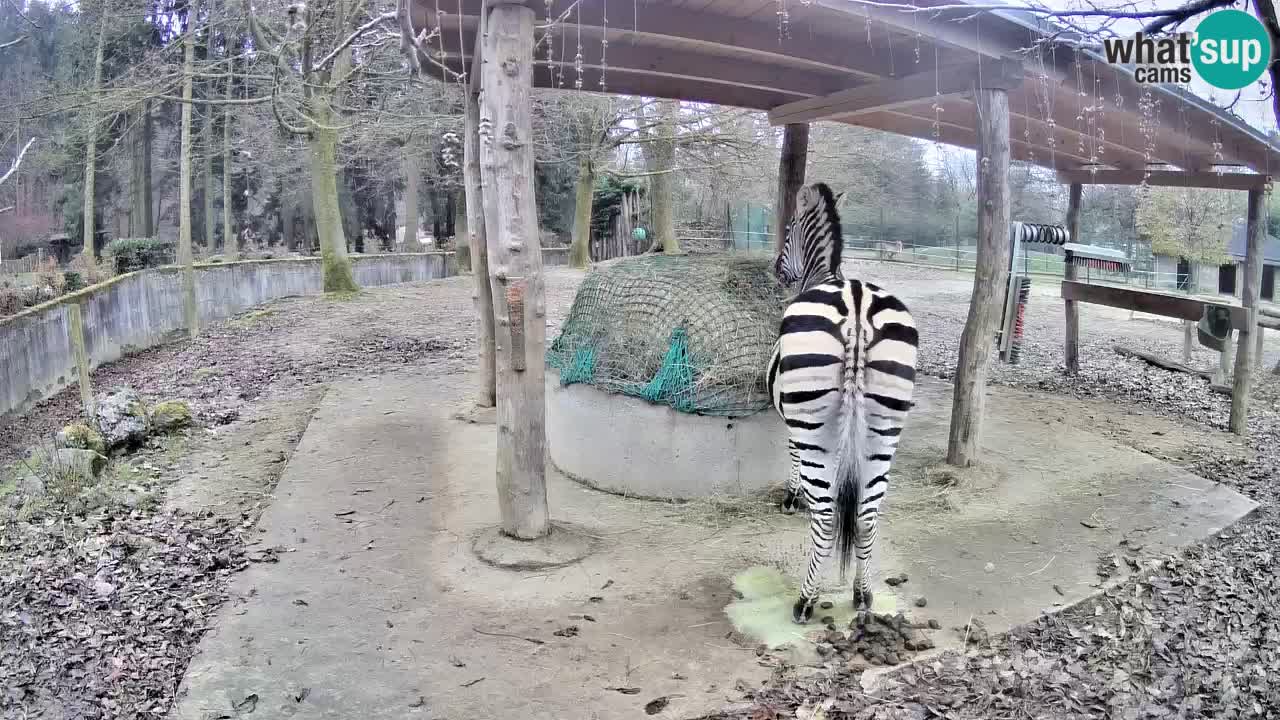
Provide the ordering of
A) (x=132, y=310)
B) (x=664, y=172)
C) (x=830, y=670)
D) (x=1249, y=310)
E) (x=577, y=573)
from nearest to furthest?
(x=830, y=670) < (x=577, y=573) < (x=1249, y=310) < (x=132, y=310) < (x=664, y=172)

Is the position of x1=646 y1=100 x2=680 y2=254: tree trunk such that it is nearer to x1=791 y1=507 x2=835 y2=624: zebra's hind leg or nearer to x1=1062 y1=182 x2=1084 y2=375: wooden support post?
x1=1062 y1=182 x2=1084 y2=375: wooden support post

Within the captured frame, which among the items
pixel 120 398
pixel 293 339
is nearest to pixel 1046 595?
pixel 120 398

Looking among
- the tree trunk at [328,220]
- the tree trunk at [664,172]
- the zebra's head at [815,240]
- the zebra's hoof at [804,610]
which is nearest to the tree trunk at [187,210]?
the tree trunk at [328,220]

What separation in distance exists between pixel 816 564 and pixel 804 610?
0.79ft

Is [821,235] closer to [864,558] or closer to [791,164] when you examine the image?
[864,558]

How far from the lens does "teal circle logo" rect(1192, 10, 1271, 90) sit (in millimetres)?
3822

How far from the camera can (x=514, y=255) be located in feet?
15.8

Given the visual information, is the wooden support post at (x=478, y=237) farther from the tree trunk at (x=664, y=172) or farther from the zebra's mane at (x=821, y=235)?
the tree trunk at (x=664, y=172)

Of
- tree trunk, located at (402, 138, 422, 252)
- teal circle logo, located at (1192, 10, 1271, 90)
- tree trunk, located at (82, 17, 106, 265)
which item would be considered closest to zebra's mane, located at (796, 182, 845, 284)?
teal circle logo, located at (1192, 10, 1271, 90)

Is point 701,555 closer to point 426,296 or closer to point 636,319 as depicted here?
point 636,319

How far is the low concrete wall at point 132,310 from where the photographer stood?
1045 centimetres

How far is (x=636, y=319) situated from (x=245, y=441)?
14.3ft

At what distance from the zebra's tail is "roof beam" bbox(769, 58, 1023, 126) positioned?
312cm

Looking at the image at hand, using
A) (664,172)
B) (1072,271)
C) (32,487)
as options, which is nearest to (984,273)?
(1072,271)
